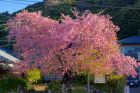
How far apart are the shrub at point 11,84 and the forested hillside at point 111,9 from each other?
30758mm

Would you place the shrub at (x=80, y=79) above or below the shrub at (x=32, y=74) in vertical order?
below

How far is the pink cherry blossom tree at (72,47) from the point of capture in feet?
87.4

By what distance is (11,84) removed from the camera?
28.1 meters

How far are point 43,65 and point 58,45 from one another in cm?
171

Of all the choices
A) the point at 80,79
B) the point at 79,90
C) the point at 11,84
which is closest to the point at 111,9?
the point at 80,79

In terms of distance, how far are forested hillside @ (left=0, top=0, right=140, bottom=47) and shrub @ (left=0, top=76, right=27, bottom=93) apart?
30.8 meters

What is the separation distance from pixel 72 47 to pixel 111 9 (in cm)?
4369

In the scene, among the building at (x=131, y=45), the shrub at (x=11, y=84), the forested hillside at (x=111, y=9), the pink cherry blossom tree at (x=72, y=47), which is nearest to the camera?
the pink cherry blossom tree at (x=72, y=47)

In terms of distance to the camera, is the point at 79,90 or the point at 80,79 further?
the point at 80,79

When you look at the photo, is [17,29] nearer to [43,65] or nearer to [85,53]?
[43,65]

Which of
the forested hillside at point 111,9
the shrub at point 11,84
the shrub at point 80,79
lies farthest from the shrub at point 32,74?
the forested hillside at point 111,9

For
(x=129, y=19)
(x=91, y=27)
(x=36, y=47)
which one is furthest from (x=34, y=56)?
(x=129, y=19)

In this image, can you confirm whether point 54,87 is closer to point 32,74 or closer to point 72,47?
point 32,74

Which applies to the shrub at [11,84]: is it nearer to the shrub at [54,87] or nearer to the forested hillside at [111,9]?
the shrub at [54,87]
